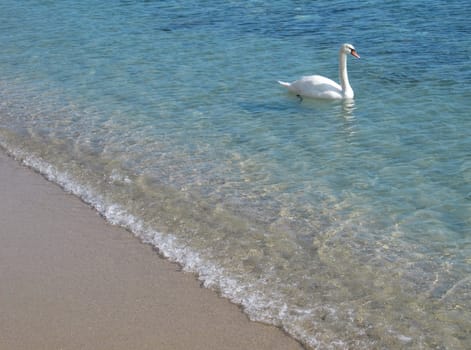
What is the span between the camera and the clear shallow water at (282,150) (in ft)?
20.7

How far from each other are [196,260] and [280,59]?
7.70 m

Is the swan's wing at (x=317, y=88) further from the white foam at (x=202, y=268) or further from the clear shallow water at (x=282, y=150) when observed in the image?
the white foam at (x=202, y=268)

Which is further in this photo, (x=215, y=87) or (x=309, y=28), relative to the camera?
(x=309, y=28)

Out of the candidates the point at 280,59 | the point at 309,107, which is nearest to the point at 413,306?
the point at 309,107

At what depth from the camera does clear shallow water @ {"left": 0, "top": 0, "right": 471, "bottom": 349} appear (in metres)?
6.32

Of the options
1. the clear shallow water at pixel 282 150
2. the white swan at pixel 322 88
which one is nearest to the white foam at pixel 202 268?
the clear shallow water at pixel 282 150

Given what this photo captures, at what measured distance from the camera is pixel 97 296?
6.27 metres

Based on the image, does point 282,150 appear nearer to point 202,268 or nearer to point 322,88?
point 322,88

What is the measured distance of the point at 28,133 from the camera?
10820 mm

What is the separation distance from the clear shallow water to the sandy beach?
24 cm

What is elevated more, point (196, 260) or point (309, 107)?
point (196, 260)

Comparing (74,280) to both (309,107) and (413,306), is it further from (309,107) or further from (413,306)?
(309,107)

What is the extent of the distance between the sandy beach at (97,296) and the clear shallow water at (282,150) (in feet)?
0.77

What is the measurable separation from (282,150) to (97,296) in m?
3.98
